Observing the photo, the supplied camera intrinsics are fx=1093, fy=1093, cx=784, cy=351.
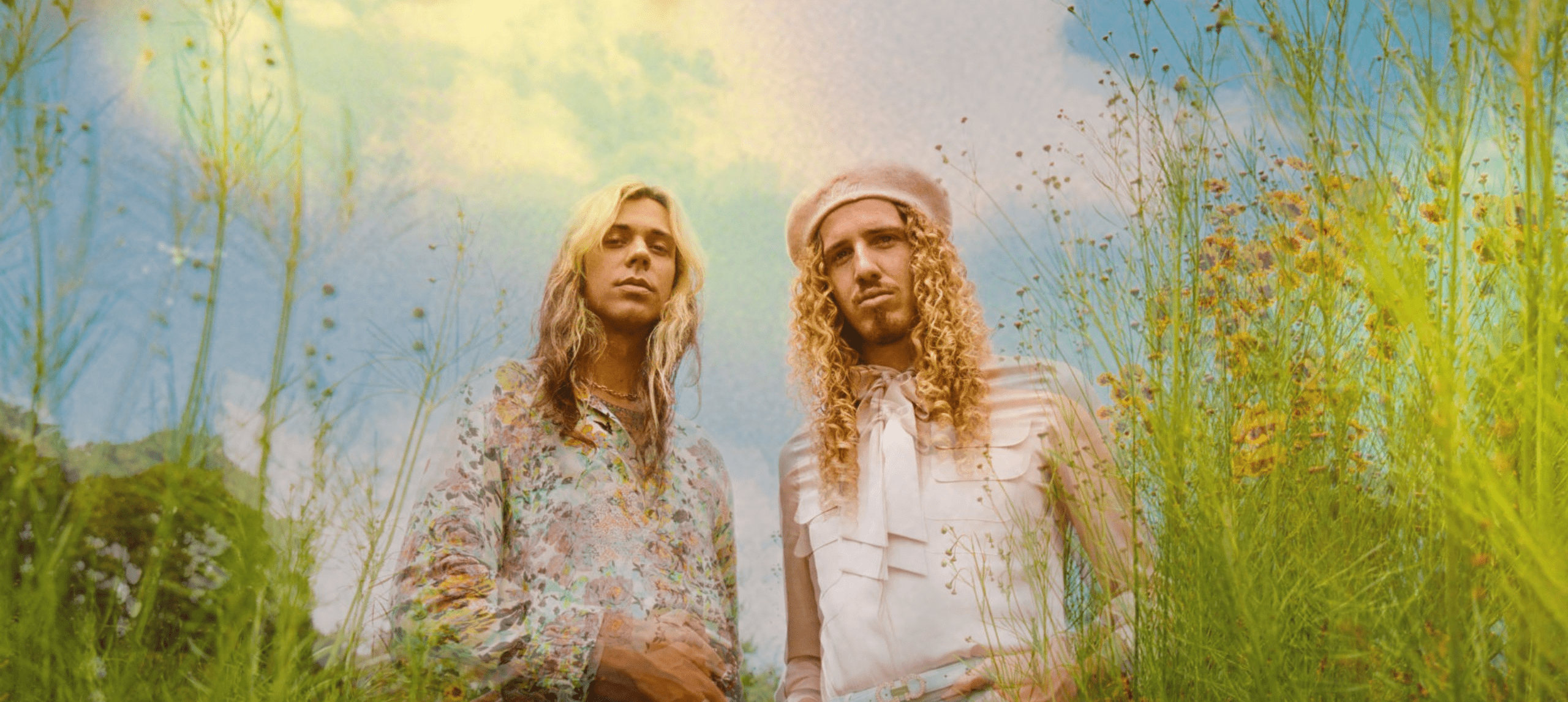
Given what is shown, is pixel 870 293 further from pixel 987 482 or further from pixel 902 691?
pixel 902 691

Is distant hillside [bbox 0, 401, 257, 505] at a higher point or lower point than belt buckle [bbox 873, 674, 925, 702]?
higher

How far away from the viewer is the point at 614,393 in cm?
210

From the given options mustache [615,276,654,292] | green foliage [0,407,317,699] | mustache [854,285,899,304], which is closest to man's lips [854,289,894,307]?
mustache [854,285,899,304]

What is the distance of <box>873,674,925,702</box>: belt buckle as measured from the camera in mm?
1808

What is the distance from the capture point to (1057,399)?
1.84m

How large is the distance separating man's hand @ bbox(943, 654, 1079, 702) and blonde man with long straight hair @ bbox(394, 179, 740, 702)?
419 mm

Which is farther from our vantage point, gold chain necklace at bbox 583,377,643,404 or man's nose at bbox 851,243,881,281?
man's nose at bbox 851,243,881,281

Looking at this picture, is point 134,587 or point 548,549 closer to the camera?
point 134,587

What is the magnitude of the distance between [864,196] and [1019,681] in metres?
1.11

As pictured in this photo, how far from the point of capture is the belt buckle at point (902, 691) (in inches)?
71.2

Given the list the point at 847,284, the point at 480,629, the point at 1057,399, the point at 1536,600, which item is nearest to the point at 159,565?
the point at 480,629

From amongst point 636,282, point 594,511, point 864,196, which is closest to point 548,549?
point 594,511

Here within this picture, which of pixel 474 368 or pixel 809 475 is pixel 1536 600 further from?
pixel 809 475

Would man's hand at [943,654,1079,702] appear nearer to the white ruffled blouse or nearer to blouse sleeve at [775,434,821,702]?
the white ruffled blouse
